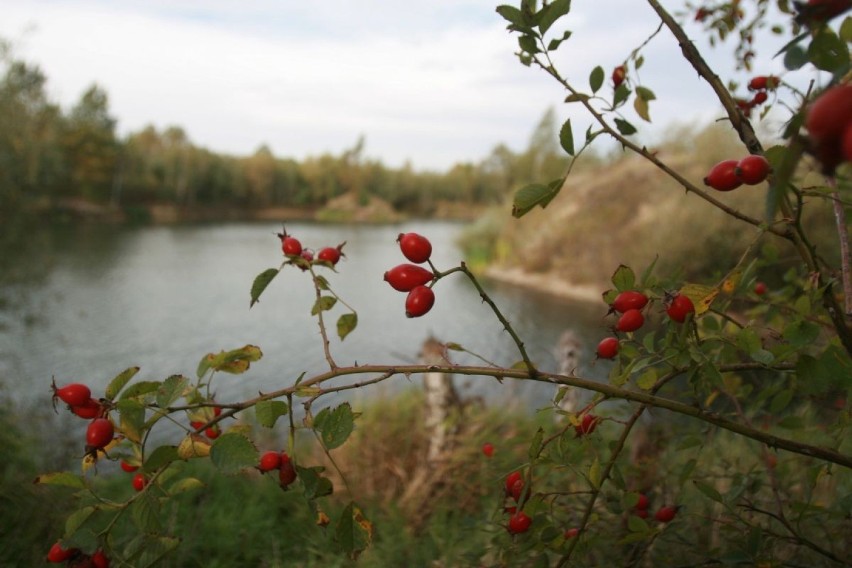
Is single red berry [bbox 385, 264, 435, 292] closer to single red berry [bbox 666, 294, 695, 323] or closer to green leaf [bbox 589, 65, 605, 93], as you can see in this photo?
single red berry [bbox 666, 294, 695, 323]

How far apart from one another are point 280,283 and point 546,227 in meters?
7.43

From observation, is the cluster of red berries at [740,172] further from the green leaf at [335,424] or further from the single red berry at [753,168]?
the green leaf at [335,424]

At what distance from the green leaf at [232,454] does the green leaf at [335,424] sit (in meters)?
0.08

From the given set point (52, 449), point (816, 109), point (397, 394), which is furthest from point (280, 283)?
point (816, 109)

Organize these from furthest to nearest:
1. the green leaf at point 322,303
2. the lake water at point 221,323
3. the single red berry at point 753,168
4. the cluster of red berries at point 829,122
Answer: the lake water at point 221,323 → the green leaf at point 322,303 → the single red berry at point 753,168 → the cluster of red berries at point 829,122

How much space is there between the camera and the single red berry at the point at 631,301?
0.80m

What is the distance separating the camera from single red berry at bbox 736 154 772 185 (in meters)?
0.60

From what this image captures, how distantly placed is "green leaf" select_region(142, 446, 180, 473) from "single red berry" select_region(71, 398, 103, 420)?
0.13 metres

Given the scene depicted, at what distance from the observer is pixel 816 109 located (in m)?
0.26

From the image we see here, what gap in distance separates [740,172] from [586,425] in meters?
0.45

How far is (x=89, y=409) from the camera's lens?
75 cm

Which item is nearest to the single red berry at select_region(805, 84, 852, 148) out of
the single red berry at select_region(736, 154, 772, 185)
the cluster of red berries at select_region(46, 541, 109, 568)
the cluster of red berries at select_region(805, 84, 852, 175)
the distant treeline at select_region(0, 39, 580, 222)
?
the cluster of red berries at select_region(805, 84, 852, 175)

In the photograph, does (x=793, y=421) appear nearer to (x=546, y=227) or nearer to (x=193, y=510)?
(x=193, y=510)

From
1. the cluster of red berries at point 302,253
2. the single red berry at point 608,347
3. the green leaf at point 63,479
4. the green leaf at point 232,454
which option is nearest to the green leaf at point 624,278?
the single red berry at point 608,347
